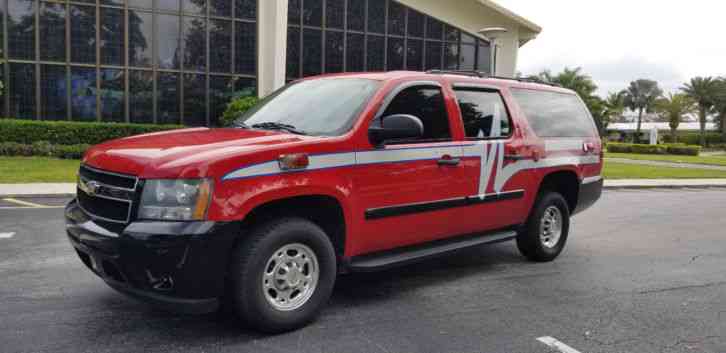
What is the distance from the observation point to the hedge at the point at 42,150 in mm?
17797

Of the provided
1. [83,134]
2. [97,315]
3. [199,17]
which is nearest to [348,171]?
[97,315]

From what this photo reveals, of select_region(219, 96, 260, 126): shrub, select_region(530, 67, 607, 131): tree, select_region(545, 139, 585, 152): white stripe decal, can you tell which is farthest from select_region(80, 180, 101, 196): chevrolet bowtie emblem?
select_region(530, 67, 607, 131): tree

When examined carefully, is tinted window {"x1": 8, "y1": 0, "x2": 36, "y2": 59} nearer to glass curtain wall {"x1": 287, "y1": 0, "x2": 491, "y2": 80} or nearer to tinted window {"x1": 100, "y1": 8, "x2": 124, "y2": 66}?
tinted window {"x1": 100, "y1": 8, "x2": 124, "y2": 66}

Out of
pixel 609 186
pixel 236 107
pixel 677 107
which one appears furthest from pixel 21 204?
pixel 677 107

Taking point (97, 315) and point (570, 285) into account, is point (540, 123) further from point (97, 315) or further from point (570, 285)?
point (97, 315)

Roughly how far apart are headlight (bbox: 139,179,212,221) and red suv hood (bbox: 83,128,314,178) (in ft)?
0.18

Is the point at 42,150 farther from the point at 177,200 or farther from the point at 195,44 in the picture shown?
the point at 177,200

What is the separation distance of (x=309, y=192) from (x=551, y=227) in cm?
350

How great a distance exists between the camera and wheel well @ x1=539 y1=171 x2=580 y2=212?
21.0ft

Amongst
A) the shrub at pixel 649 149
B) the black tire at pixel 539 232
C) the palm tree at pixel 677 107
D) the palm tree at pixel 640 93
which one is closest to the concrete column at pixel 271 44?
Result: the black tire at pixel 539 232

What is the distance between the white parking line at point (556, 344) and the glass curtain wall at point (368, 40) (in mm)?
20679

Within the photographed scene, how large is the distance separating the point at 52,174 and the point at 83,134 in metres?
6.83

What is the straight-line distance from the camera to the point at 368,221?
14.6ft

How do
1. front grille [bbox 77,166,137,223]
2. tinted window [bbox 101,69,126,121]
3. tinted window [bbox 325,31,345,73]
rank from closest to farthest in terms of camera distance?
1. front grille [bbox 77,166,137,223]
2. tinted window [bbox 101,69,126,121]
3. tinted window [bbox 325,31,345,73]
